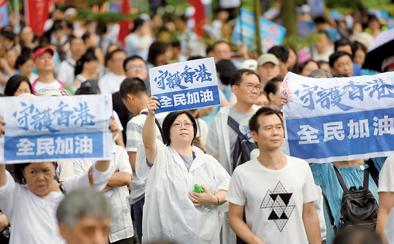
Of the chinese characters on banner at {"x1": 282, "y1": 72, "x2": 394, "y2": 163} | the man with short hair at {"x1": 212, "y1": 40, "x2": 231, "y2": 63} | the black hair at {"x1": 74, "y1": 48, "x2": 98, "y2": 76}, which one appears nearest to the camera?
the chinese characters on banner at {"x1": 282, "y1": 72, "x2": 394, "y2": 163}

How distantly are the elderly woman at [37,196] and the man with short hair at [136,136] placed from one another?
1.66 metres

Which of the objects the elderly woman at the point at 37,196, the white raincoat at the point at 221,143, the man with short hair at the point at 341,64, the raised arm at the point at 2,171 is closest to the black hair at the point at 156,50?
the man with short hair at the point at 341,64

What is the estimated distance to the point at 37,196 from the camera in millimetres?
8398

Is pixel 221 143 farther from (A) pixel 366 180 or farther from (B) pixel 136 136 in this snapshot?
(A) pixel 366 180

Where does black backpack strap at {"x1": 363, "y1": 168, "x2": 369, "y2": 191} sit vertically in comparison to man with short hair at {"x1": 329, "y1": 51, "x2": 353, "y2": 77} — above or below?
below

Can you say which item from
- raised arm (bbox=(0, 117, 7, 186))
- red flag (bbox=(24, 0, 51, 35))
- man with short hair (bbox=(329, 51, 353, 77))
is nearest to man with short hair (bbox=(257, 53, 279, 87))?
man with short hair (bbox=(329, 51, 353, 77))

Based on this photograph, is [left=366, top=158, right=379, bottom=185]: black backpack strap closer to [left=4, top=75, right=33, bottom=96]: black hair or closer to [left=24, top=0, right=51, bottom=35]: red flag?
[left=4, top=75, right=33, bottom=96]: black hair

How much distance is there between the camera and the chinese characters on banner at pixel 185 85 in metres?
9.88

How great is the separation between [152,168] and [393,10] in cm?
1505

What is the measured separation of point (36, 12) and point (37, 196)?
37.4 ft

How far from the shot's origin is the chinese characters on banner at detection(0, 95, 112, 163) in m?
8.21

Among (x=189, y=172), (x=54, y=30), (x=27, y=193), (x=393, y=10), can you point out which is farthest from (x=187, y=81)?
(x=393, y=10)

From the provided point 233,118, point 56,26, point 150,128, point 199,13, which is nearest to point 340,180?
point 150,128

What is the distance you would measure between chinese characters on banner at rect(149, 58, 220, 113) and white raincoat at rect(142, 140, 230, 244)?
1.39 ft
